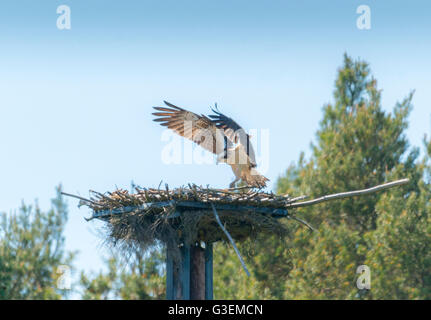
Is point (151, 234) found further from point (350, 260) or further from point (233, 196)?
point (350, 260)

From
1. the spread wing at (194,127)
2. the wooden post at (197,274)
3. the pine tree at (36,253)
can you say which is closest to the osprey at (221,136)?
the spread wing at (194,127)

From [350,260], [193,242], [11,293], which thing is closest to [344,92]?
[350,260]

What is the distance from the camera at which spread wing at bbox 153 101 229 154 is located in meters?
10.7

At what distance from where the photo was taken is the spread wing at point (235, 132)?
35.2 feet

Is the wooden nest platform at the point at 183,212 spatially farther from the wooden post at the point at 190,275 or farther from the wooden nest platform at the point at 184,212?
the wooden post at the point at 190,275

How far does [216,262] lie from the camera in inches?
989

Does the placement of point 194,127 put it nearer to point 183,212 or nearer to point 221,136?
point 221,136

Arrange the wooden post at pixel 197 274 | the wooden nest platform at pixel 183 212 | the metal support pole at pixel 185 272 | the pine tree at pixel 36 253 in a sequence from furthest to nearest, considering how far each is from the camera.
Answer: the pine tree at pixel 36 253, the wooden post at pixel 197 274, the metal support pole at pixel 185 272, the wooden nest platform at pixel 183 212

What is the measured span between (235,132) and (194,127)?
55 centimetres

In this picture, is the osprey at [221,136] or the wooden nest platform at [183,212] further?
the osprey at [221,136]

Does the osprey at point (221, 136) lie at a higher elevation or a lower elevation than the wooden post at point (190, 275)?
higher

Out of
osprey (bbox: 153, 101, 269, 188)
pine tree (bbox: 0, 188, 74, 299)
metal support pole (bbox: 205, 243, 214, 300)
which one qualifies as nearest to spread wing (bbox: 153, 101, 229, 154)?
osprey (bbox: 153, 101, 269, 188)

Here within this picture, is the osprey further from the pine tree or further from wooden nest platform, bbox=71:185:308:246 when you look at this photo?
the pine tree

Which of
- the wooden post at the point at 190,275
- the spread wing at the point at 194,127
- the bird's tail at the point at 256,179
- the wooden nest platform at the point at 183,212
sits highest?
the spread wing at the point at 194,127
